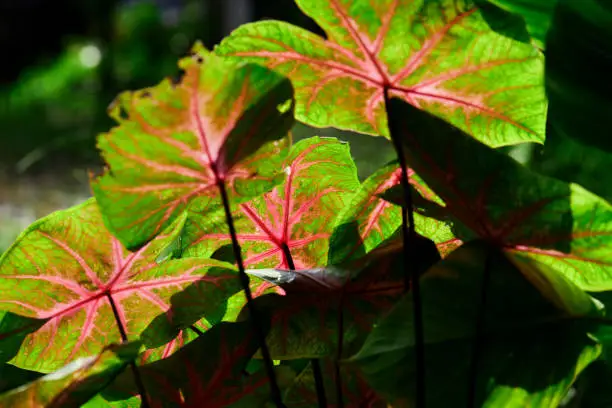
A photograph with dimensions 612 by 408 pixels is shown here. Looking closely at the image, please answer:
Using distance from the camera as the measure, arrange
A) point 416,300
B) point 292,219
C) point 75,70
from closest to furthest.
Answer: point 416,300, point 292,219, point 75,70

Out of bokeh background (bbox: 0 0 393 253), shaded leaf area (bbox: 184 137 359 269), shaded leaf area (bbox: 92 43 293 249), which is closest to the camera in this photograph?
shaded leaf area (bbox: 92 43 293 249)

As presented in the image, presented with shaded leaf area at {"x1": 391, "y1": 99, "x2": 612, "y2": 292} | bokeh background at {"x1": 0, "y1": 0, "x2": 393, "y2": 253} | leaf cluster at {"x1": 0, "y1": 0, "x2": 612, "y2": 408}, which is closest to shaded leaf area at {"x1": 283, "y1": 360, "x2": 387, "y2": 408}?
leaf cluster at {"x1": 0, "y1": 0, "x2": 612, "y2": 408}

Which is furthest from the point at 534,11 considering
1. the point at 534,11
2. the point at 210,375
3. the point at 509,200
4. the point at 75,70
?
the point at 75,70

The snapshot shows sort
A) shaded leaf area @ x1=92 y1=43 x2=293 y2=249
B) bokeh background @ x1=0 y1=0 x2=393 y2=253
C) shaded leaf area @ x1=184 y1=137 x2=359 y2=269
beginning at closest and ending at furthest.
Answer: shaded leaf area @ x1=92 y1=43 x2=293 y2=249 < shaded leaf area @ x1=184 y1=137 x2=359 y2=269 < bokeh background @ x1=0 y1=0 x2=393 y2=253

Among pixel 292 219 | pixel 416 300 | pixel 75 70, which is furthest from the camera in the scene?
pixel 75 70

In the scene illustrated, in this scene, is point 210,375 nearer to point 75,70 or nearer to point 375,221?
point 375,221

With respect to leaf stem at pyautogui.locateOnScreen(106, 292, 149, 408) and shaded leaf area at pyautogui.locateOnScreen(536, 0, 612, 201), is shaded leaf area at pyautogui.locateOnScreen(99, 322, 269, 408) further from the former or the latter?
shaded leaf area at pyautogui.locateOnScreen(536, 0, 612, 201)

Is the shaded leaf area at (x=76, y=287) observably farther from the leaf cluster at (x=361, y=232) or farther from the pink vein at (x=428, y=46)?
the pink vein at (x=428, y=46)
